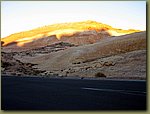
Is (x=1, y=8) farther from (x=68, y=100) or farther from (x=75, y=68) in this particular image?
(x=75, y=68)

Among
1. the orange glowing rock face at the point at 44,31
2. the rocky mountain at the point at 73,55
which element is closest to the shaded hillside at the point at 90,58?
the rocky mountain at the point at 73,55

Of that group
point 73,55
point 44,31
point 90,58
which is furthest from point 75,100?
point 73,55

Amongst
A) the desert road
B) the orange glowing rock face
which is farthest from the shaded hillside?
the desert road

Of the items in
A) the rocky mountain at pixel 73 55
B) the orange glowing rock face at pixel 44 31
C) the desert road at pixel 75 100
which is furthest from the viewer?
the rocky mountain at pixel 73 55

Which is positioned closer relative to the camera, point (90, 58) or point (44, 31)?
point (44, 31)

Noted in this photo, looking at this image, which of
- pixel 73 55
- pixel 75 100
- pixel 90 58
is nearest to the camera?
pixel 75 100

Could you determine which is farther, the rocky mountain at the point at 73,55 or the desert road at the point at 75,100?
the rocky mountain at the point at 73,55

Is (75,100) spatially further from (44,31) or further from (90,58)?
(90,58)

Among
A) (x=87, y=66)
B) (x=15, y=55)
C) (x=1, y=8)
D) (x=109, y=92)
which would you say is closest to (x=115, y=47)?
(x=87, y=66)

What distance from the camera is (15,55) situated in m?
26.3

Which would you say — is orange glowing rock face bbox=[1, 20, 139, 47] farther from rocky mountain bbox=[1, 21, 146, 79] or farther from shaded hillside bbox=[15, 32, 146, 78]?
shaded hillside bbox=[15, 32, 146, 78]

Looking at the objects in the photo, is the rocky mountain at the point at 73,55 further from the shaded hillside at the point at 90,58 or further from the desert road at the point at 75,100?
the desert road at the point at 75,100

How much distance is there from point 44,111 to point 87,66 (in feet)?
53.7

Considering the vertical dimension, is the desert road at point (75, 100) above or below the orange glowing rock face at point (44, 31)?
below
